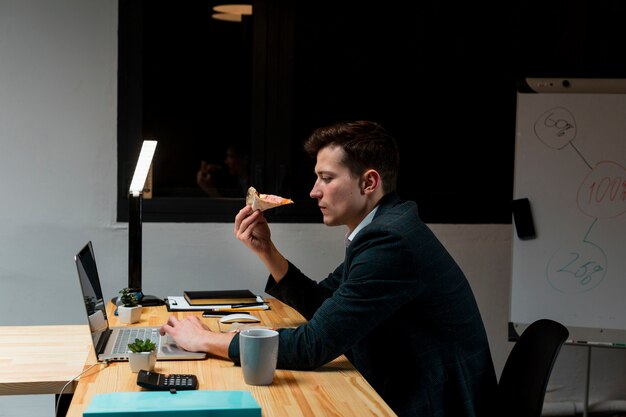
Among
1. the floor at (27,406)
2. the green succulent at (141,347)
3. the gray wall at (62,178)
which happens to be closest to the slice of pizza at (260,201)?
the green succulent at (141,347)

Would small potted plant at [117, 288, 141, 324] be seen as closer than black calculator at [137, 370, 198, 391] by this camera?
No

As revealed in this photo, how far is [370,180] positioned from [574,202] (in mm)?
1477

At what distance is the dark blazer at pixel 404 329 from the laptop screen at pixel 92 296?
1.21 feet

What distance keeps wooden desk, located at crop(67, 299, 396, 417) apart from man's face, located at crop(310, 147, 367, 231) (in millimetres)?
410

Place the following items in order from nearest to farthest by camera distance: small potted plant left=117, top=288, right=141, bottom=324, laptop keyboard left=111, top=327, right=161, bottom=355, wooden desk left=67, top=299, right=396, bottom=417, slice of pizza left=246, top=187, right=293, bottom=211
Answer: wooden desk left=67, top=299, right=396, bottom=417 < laptop keyboard left=111, top=327, right=161, bottom=355 < small potted plant left=117, top=288, right=141, bottom=324 < slice of pizza left=246, top=187, right=293, bottom=211

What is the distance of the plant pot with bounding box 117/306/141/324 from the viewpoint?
7.82 feet

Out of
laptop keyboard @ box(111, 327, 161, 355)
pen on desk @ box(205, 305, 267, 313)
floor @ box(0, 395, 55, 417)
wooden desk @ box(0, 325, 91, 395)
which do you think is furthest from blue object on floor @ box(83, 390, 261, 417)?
floor @ box(0, 395, 55, 417)

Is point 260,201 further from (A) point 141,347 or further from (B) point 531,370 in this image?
(B) point 531,370

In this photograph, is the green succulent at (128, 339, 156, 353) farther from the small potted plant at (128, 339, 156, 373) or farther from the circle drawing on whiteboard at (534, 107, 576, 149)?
the circle drawing on whiteboard at (534, 107, 576, 149)

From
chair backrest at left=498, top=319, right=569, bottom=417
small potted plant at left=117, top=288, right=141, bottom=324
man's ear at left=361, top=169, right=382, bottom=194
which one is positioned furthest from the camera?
small potted plant at left=117, top=288, right=141, bottom=324

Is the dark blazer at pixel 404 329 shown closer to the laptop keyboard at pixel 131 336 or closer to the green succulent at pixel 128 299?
the laptop keyboard at pixel 131 336

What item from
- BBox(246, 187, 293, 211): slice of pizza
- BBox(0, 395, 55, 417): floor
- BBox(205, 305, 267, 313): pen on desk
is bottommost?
BBox(0, 395, 55, 417): floor

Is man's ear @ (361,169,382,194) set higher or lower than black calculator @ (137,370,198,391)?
higher

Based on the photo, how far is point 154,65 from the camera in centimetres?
352
